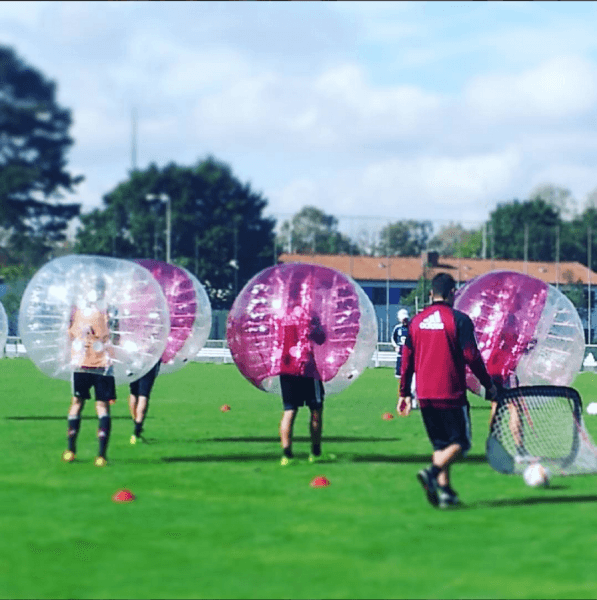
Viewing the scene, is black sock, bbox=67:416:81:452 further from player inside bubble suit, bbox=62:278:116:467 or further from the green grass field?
the green grass field

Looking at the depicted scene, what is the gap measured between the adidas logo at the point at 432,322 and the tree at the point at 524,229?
3240 inches

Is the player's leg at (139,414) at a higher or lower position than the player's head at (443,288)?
lower

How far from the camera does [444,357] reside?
1086cm

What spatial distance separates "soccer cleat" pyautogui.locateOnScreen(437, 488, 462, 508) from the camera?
1083cm

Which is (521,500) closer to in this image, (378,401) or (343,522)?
(343,522)

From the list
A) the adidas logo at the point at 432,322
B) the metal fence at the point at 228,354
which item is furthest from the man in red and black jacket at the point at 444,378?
the metal fence at the point at 228,354

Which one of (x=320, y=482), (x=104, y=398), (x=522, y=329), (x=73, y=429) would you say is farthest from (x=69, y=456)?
(x=522, y=329)

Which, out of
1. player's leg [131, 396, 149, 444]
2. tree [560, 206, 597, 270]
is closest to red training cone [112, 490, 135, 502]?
player's leg [131, 396, 149, 444]

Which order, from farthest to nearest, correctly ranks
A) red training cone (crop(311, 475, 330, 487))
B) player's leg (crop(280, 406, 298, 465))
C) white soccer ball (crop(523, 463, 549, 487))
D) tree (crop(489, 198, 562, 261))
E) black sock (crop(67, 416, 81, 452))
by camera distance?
tree (crop(489, 198, 562, 261)), black sock (crop(67, 416, 81, 452)), player's leg (crop(280, 406, 298, 465)), red training cone (crop(311, 475, 330, 487)), white soccer ball (crop(523, 463, 549, 487))

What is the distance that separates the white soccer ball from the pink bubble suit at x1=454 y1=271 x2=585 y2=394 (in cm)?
281

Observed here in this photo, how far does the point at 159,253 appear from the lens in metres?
73.0

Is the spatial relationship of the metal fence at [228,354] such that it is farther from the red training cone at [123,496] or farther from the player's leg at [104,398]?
the red training cone at [123,496]

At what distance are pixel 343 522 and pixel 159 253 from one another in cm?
→ 6362

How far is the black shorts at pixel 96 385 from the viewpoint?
13.5 meters
